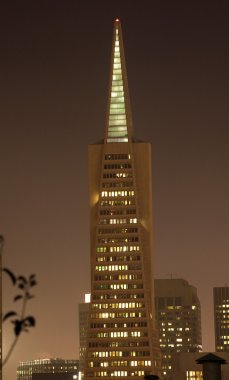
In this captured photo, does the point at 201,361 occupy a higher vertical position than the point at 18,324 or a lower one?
higher

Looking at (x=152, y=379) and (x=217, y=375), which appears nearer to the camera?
(x=217, y=375)

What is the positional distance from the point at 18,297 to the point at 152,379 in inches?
2307

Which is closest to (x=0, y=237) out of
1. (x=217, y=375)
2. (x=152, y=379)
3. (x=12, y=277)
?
(x=12, y=277)

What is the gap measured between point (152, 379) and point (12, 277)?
195 ft

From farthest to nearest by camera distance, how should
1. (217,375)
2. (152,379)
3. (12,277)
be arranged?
(152,379) < (217,375) < (12,277)

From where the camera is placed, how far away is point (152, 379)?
88.6 meters

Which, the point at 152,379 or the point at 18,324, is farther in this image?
the point at 152,379

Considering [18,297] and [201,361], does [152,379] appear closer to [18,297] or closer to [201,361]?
Result: [201,361]

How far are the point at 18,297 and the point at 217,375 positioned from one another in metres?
52.3

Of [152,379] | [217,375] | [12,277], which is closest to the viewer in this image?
[12,277]

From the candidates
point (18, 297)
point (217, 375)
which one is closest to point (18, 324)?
point (18, 297)

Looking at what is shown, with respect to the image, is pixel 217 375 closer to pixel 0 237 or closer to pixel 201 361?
pixel 201 361

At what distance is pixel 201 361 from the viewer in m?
83.2

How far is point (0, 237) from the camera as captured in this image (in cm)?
3103
